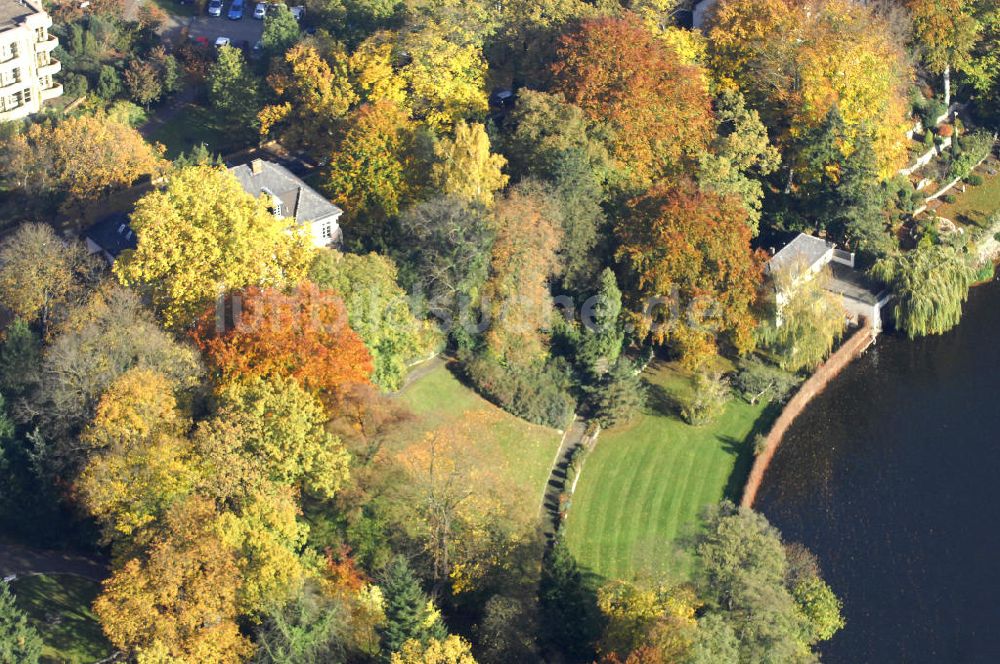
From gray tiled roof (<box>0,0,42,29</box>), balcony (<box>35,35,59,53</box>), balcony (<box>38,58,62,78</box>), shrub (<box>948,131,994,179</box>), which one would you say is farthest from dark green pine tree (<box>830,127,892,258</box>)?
gray tiled roof (<box>0,0,42,29</box>)

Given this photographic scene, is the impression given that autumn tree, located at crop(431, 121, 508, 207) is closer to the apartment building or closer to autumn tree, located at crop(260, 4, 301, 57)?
autumn tree, located at crop(260, 4, 301, 57)

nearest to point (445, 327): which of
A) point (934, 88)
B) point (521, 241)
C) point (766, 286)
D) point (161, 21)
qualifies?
point (521, 241)

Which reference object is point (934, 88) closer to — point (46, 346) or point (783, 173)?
point (783, 173)

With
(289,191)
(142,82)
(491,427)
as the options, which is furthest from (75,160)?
(491,427)

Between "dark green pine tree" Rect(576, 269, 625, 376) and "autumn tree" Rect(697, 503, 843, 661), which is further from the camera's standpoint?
"dark green pine tree" Rect(576, 269, 625, 376)

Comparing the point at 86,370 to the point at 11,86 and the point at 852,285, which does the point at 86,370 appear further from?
the point at 852,285

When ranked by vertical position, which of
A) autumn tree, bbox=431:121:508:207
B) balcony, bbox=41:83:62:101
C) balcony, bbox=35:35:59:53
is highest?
autumn tree, bbox=431:121:508:207

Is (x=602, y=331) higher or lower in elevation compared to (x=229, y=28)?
higher
